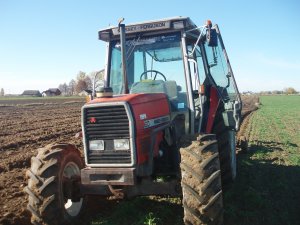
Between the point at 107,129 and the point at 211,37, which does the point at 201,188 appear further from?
the point at 211,37

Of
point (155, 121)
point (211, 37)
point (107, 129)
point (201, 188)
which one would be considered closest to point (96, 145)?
point (107, 129)

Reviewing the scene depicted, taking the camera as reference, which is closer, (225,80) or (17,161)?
(225,80)

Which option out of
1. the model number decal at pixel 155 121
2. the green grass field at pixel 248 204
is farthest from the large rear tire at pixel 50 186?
the model number decal at pixel 155 121

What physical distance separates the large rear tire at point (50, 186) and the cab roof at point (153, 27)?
194cm

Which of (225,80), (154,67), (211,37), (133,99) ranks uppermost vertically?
(211,37)

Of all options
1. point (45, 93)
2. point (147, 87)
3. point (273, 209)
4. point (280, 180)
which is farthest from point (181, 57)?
point (45, 93)

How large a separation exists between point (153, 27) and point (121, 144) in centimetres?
193

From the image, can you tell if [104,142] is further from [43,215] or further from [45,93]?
[45,93]

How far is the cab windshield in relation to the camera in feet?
17.3

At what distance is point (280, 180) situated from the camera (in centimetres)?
687

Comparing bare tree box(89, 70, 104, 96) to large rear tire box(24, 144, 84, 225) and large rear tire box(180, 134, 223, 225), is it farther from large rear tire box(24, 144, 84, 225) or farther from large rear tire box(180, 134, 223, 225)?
large rear tire box(180, 134, 223, 225)

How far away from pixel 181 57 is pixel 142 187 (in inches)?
80.2

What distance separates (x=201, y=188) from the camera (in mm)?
3898

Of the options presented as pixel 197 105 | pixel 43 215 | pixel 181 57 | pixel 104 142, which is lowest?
pixel 43 215
